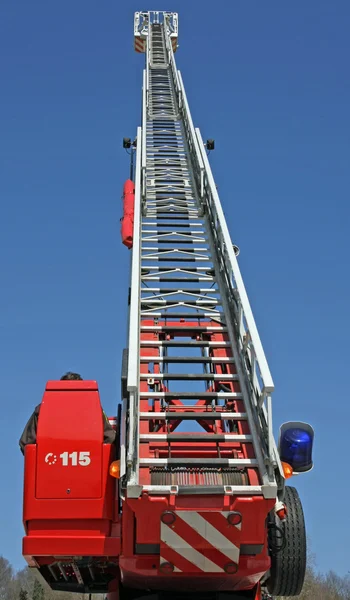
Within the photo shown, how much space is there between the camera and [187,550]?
21.4 feet

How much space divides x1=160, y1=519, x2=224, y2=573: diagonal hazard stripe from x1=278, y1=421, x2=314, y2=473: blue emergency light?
3.49 feet

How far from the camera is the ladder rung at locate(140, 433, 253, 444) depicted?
7.30m

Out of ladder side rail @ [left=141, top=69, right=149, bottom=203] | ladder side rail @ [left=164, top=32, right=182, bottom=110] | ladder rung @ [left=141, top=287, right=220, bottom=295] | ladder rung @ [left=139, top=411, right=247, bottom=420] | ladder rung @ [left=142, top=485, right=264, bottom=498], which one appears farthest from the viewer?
ladder side rail @ [left=164, top=32, right=182, bottom=110]

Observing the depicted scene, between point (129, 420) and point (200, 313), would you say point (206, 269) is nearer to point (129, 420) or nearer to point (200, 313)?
point (200, 313)

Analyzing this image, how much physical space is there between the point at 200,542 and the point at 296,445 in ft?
3.81

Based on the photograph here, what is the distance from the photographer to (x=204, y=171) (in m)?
12.4

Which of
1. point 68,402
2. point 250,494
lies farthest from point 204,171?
point 250,494

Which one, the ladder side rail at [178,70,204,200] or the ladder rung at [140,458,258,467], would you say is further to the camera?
the ladder side rail at [178,70,204,200]

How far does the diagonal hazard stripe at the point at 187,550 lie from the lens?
21.2 ft

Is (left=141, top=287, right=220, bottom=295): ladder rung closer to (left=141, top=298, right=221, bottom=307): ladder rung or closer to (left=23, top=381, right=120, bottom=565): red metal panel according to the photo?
(left=141, top=298, right=221, bottom=307): ladder rung

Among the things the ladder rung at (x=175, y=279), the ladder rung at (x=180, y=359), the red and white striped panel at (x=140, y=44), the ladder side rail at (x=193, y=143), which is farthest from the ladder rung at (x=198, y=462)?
the red and white striped panel at (x=140, y=44)

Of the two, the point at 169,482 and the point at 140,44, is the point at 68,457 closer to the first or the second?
the point at 169,482

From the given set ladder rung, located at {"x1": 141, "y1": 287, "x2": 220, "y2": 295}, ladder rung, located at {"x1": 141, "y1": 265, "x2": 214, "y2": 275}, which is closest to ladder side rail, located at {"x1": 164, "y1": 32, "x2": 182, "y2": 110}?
ladder rung, located at {"x1": 141, "y1": 265, "x2": 214, "y2": 275}

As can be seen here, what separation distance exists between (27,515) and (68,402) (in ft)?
3.34
